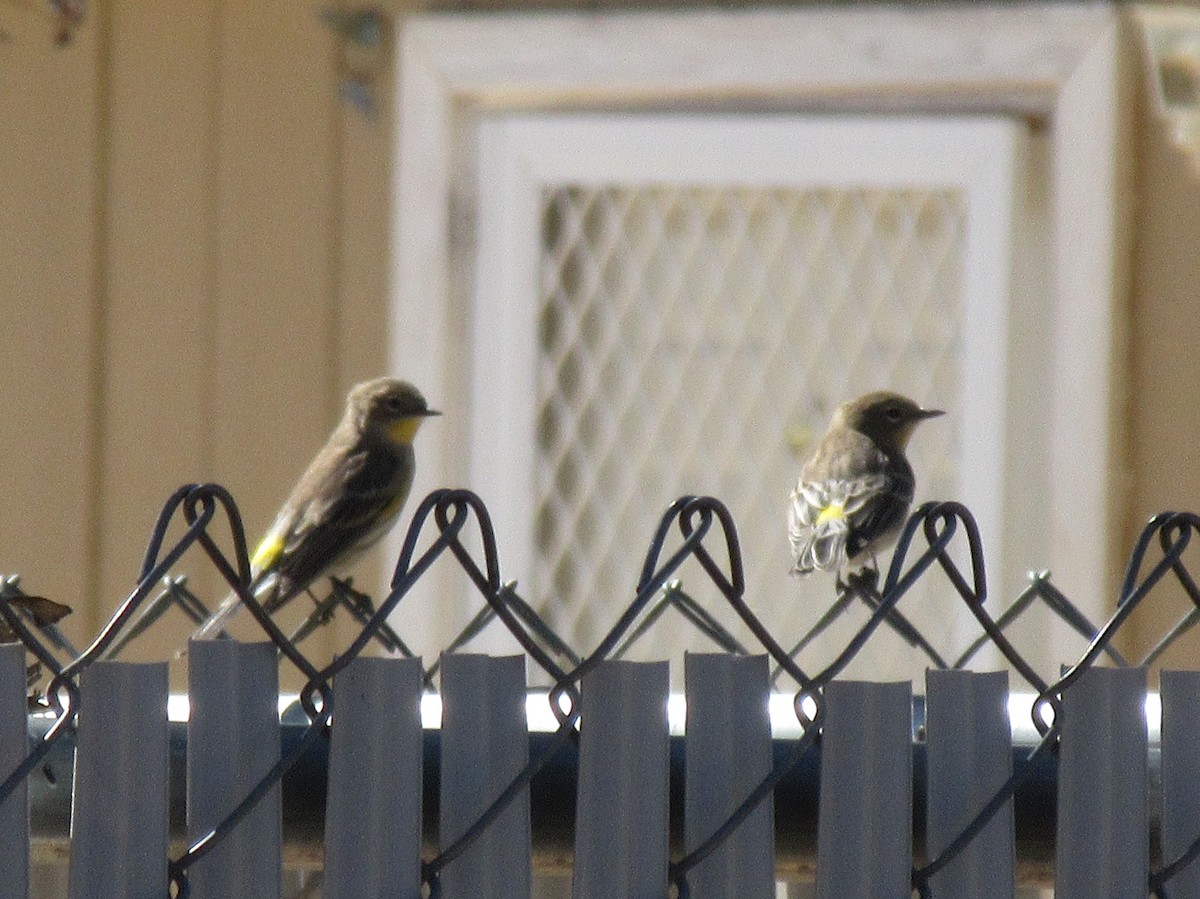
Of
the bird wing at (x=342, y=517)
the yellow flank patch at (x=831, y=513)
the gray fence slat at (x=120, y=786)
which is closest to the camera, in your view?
the gray fence slat at (x=120, y=786)

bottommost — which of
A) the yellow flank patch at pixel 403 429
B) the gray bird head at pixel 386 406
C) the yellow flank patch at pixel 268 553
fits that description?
the yellow flank patch at pixel 268 553

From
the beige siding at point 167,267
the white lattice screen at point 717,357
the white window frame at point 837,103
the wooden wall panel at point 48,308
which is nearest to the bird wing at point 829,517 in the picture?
the white window frame at point 837,103

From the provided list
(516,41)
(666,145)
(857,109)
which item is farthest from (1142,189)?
(516,41)

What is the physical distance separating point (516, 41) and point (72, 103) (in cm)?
157

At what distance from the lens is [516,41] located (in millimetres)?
6141

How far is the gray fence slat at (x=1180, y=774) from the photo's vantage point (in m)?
2.03

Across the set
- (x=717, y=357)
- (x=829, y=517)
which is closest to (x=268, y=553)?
(x=829, y=517)

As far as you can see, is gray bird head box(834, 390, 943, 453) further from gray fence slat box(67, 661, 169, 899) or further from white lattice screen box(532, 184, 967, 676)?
gray fence slat box(67, 661, 169, 899)

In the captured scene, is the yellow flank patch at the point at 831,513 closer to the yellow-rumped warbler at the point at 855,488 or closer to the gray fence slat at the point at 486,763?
the yellow-rumped warbler at the point at 855,488

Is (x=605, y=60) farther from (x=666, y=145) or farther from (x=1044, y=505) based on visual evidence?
(x=1044, y=505)

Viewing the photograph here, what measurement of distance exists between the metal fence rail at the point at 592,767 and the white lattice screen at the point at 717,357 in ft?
14.1

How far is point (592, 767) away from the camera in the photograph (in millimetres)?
1947

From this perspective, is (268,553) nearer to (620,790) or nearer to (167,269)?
(167,269)

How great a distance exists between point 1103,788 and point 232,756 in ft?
3.07
